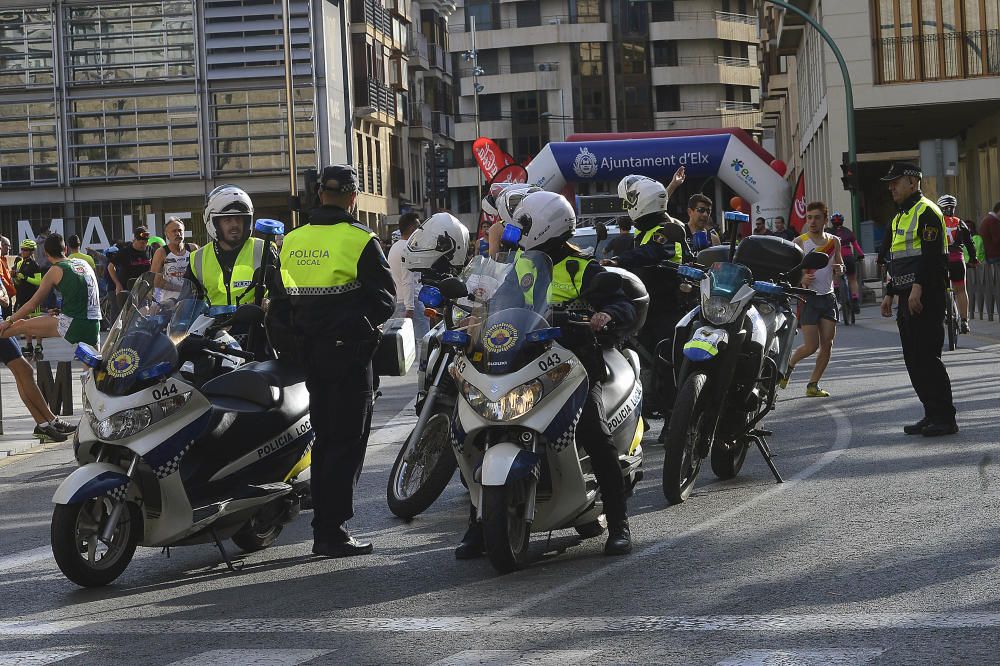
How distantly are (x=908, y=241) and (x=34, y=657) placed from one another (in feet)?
24.9

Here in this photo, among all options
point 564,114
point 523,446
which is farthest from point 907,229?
point 564,114

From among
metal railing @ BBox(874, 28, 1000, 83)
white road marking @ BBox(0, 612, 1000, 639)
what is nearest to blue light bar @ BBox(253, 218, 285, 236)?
white road marking @ BBox(0, 612, 1000, 639)

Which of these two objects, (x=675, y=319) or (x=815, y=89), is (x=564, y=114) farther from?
(x=675, y=319)

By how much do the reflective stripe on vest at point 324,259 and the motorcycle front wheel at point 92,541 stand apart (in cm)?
131

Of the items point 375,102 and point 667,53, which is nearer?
point 375,102

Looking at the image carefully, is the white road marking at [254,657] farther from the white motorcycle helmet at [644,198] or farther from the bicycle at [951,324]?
the bicycle at [951,324]

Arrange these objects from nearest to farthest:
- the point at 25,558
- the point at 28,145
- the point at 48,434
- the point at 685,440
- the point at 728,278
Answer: the point at 25,558, the point at 685,440, the point at 728,278, the point at 48,434, the point at 28,145

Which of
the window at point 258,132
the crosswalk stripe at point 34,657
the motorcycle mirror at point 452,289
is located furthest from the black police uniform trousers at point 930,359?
the window at point 258,132

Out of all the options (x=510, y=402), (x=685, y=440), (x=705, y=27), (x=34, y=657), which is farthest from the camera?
(x=705, y=27)

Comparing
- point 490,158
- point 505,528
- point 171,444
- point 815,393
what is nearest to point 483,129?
point 490,158

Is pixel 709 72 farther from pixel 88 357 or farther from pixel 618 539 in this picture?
pixel 88 357

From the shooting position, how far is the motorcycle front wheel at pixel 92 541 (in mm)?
7270

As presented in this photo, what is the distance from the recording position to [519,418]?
23.6 feet

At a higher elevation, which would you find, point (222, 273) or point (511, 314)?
point (222, 273)
